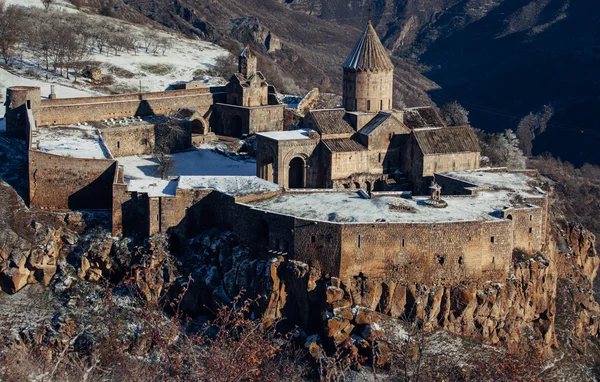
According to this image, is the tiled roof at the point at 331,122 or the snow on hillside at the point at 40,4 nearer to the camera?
the tiled roof at the point at 331,122

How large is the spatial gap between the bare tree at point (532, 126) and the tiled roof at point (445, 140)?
44416 mm

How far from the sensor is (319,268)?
109ft

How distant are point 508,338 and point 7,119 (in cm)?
2632

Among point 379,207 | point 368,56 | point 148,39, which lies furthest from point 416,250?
point 148,39

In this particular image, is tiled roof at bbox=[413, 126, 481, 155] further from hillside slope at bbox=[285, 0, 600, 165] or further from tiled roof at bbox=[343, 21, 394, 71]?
hillside slope at bbox=[285, 0, 600, 165]

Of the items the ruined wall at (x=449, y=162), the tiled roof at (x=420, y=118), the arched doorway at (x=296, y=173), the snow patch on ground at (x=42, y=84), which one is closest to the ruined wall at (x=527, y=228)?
the ruined wall at (x=449, y=162)

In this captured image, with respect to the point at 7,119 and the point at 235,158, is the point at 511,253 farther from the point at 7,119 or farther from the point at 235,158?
the point at 7,119

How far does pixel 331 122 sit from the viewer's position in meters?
43.2

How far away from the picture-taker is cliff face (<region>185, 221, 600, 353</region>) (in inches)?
Answer: 1273

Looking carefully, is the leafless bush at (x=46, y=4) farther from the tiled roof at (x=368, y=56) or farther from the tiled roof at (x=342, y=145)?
the tiled roof at (x=342, y=145)

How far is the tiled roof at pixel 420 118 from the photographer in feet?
144

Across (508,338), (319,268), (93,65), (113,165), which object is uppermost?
(93,65)

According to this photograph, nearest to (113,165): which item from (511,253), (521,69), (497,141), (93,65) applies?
(511,253)

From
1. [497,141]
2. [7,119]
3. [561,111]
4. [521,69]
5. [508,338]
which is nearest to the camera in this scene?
[508,338]
